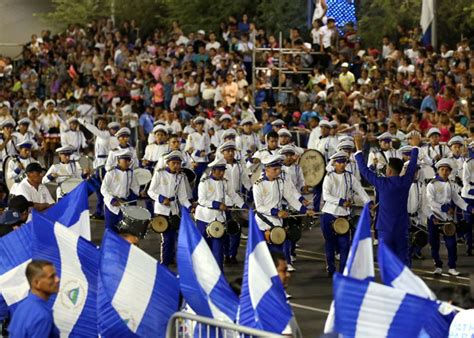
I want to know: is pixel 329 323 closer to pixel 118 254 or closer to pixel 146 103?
pixel 118 254

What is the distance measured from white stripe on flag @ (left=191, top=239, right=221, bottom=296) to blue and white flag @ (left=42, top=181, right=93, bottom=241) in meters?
2.31

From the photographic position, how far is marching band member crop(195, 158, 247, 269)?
805 inches

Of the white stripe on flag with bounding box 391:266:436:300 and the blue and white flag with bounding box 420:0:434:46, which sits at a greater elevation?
the blue and white flag with bounding box 420:0:434:46

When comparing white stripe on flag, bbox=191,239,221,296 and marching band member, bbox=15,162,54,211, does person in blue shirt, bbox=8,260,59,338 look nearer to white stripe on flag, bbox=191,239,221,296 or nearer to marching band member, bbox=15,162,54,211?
white stripe on flag, bbox=191,239,221,296

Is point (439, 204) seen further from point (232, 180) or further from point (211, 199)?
point (211, 199)

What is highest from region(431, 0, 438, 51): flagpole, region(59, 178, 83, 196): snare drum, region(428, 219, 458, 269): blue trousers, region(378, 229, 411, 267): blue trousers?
region(431, 0, 438, 51): flagpole

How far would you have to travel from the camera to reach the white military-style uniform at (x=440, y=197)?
21000 millimetres

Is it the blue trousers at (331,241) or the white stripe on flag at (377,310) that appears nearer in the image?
the white stripe on flag at (377,310)

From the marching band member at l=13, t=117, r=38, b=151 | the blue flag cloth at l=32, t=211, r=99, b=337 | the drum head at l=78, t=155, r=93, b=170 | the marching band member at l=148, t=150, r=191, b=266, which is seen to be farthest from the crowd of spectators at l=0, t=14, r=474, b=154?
the blue flag cloth at l=32, t=211, r=99, b=337

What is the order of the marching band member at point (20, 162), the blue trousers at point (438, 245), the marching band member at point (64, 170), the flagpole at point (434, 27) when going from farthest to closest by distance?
1. the flagpole at point (434, 27)
2. the marching band member at point (20, 162)
3. the marching band member at point (64, 170)
4. the blue trousers at point (438, 245)

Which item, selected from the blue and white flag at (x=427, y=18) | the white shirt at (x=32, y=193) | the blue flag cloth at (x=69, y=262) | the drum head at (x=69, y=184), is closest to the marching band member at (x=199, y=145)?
the drum head at (x=69, y=184)

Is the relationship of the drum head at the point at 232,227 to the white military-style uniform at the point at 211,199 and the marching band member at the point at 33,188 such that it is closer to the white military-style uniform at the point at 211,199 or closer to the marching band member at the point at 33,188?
the white military-style uniform at the point at 211,199

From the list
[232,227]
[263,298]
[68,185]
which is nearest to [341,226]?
[232,227]

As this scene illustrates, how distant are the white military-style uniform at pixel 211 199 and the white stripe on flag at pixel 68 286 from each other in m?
7.56
